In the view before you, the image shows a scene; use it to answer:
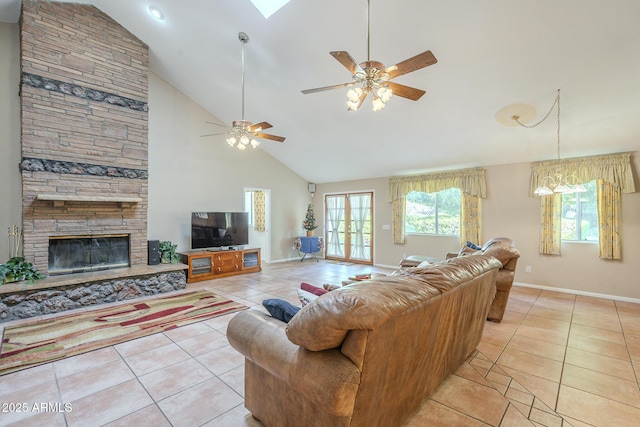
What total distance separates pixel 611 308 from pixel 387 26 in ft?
16.6

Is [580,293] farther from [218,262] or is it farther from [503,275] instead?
[218,262]

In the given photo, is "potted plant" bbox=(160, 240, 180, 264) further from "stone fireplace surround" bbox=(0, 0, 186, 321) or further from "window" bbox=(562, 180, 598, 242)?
"window" bbox=(562, 180, 598, 242)

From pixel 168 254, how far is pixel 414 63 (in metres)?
5.30

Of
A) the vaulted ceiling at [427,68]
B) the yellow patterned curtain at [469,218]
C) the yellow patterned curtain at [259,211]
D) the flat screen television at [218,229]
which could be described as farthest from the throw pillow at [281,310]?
the yellow patterned curtain at [259,211]

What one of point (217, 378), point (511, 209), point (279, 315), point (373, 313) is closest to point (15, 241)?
point (217, 378)

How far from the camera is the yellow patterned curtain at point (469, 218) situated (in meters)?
5.93

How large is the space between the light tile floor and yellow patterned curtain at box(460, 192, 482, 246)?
254 cm

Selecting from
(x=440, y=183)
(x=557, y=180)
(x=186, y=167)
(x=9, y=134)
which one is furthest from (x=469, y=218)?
(x=9, y=134)

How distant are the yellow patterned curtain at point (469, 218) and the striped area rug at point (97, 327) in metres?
Result: 4.65

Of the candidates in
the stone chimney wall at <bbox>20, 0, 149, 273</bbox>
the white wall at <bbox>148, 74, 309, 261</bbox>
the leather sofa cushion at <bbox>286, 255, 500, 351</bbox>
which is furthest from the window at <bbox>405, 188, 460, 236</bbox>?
the stone chimney wall at <bbox>20, 0, 149, 273</bbox>

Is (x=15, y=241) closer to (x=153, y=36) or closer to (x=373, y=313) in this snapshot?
(x=153, y=36)

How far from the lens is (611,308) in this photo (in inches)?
166

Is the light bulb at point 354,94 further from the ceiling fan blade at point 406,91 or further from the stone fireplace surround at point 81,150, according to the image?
the stone fireplace surround at point 81,150

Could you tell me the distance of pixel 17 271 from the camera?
3.92m
